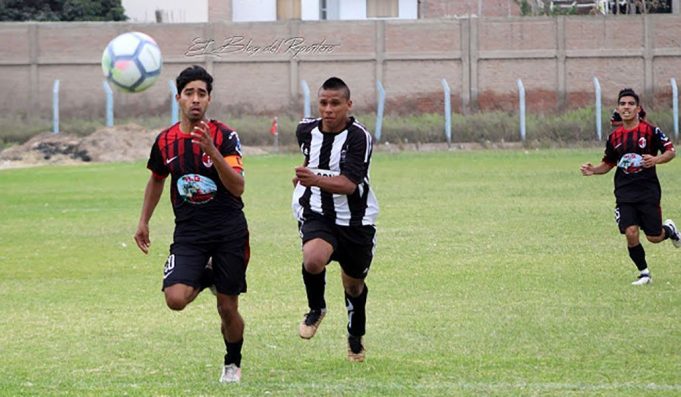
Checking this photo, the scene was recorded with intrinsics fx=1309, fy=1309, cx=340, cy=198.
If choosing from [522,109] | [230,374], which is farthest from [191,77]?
[522,109]

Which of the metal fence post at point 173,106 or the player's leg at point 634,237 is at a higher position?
the metal fence post at point 173,106

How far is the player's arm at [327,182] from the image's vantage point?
8.38m

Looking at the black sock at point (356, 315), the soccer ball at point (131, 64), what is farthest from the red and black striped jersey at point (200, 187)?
the soccer ball at point (131, 64)

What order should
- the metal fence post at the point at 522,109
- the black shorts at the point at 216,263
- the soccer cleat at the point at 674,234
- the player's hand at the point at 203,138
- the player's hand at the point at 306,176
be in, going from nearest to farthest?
the player's hand at the point at 203,138, the black shorts at the point at 216,263, the player's hand at the point at 306,176, the soccer cleat at the point at 674,234, the metal fence post at the point at 522,109

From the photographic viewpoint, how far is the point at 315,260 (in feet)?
28.7

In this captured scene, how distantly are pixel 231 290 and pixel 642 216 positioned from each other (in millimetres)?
6665

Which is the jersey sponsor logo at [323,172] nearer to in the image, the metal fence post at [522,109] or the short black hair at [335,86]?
the short black hair at [335,86]

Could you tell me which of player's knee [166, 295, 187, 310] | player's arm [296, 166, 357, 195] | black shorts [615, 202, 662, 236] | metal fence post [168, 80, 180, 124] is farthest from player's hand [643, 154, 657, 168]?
metal fence post [168, 80, 180, 124]

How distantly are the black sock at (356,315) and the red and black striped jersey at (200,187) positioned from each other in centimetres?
135

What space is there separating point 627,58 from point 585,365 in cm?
3886

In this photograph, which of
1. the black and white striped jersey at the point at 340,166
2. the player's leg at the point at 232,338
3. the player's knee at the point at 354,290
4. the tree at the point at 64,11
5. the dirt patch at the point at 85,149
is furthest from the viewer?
the tree at the point at 64,11

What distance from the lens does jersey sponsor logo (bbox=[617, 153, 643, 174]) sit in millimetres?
13414

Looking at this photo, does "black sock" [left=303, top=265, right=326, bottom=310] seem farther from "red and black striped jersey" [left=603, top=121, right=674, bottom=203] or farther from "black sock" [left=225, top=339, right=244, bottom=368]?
"red and black striped jersey" [left=603, top=121, right=674, bottom=203]

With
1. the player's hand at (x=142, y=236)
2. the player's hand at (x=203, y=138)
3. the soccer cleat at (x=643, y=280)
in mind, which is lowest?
the soccer cleat at (x=643, y=280)
